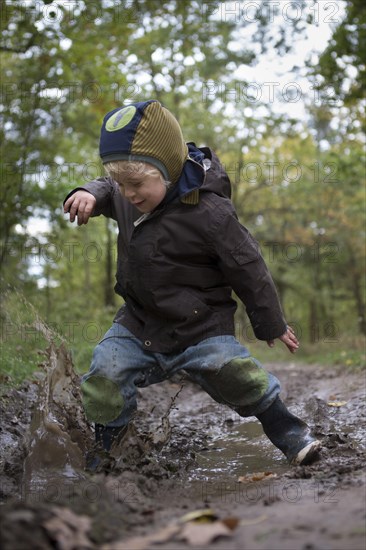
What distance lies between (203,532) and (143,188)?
185 centimetres

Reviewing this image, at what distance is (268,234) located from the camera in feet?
80.0

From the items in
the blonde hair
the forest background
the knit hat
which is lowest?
the forest background

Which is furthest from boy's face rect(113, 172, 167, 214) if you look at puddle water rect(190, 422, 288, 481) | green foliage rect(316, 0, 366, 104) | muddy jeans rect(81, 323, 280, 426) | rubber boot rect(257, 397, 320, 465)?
green foliage rect(316, 0, 366, 104)

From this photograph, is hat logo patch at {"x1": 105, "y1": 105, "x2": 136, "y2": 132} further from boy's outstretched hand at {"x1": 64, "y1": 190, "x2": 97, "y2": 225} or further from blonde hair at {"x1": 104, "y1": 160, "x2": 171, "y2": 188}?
boy's outstretched hand at {"x1": 64, "y1": 190, "x2": 97, "y2": 225}

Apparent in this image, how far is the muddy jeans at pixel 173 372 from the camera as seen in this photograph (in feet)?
11.3

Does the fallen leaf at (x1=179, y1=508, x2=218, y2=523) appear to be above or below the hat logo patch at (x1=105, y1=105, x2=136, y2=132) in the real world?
below

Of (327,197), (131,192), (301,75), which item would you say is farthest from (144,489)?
(327,197)

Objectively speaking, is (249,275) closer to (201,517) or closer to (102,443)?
(102,443)

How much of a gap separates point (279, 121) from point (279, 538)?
19.0 m

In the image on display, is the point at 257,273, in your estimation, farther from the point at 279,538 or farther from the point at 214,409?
the point at 214,409

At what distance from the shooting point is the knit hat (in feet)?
10.7

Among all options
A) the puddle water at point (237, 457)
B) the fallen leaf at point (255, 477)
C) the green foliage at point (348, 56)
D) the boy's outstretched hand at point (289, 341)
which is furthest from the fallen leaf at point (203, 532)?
the green foliage at point (348, 56)

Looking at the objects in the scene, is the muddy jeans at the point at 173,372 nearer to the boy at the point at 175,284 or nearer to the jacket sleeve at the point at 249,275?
the boy at the point at 175,284

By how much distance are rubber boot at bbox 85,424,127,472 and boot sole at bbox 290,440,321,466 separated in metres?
0.94
